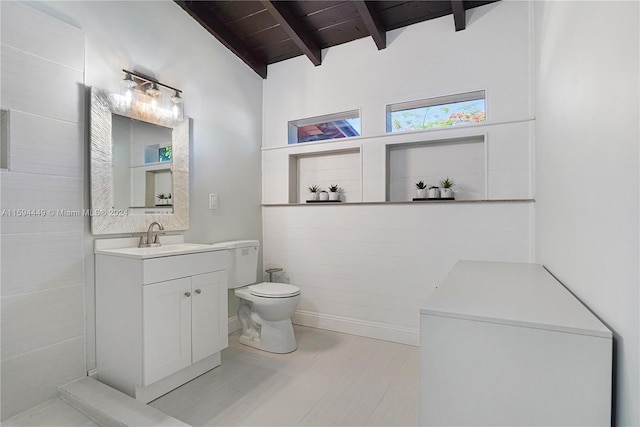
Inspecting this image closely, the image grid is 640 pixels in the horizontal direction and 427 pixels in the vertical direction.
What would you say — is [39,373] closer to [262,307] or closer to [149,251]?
[149,251]

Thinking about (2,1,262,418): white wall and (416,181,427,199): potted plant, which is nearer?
(2,1,262,418): white wall

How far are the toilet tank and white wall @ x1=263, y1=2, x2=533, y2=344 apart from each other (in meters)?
0.44

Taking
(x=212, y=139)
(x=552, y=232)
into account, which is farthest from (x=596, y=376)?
(x=212, y=139)

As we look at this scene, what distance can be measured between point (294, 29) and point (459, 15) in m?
1.29

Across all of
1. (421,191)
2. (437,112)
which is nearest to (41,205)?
(421,191)

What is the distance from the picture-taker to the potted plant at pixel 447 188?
2.50 m

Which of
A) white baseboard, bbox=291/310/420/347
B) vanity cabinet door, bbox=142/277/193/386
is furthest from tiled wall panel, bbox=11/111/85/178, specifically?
white baseboard, bbox=291/310/420/347

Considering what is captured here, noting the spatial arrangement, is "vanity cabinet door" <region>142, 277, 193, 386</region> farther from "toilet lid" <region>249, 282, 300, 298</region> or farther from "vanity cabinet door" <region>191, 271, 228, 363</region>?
"toilet lid" <region>249, 282, 300, 298</region>

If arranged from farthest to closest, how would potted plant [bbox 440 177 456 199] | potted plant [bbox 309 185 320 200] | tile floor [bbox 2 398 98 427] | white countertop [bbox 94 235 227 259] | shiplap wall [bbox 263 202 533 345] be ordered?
potted plant [bbox 309 185 320 200], potted plant [bbox 440 177 456 199], shiplap wall [bbox 263 202 533 345], white countertop [bbox 94 235 227 259], tile floor [bbox 2 398 98 427]

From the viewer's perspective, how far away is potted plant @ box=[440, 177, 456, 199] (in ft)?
8.21

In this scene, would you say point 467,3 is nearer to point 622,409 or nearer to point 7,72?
point 622,409

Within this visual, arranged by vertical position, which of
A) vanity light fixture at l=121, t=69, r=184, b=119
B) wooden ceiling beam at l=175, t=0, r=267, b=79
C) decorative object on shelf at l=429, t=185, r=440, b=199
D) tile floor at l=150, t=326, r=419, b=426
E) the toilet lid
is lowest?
tile floor at l=150, t=326, r=419, b=426

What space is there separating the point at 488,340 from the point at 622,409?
32 cm

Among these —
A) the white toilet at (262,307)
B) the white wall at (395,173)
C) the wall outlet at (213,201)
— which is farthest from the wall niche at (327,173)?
the white toilet at (262,307)
